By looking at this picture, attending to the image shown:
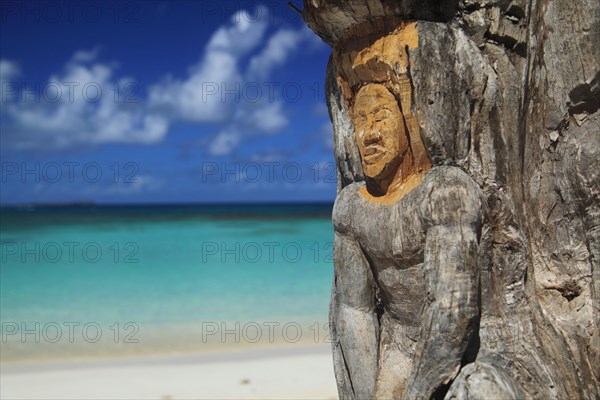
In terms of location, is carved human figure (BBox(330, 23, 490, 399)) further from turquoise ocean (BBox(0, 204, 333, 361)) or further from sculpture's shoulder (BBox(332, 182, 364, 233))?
turquoise ocean (BBox(0, 204, 333, 361))

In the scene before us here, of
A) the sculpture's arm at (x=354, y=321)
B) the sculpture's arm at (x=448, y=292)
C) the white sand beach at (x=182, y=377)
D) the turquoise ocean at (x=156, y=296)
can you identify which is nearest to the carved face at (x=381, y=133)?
the sculpture's arm at (x=448, y=292)

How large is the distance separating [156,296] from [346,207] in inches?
416

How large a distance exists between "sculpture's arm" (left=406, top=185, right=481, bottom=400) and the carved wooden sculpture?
0.03 feet

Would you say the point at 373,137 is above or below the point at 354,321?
above

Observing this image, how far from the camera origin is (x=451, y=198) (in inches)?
105

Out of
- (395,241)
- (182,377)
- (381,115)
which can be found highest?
(381,115)

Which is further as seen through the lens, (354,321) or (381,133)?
(354,321)

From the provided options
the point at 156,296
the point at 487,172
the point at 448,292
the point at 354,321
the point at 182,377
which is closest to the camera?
the point at 448,292

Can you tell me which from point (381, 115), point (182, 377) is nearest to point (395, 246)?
point (381, 115)

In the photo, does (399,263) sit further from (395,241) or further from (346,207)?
(346,207)

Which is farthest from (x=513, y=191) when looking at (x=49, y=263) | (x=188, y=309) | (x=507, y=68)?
(x=49, y=263)

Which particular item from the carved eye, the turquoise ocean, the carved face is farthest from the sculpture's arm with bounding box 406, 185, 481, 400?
the turquoise ocean

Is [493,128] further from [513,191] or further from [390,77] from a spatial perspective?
[390,77]

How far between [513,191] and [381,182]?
2.18ft
